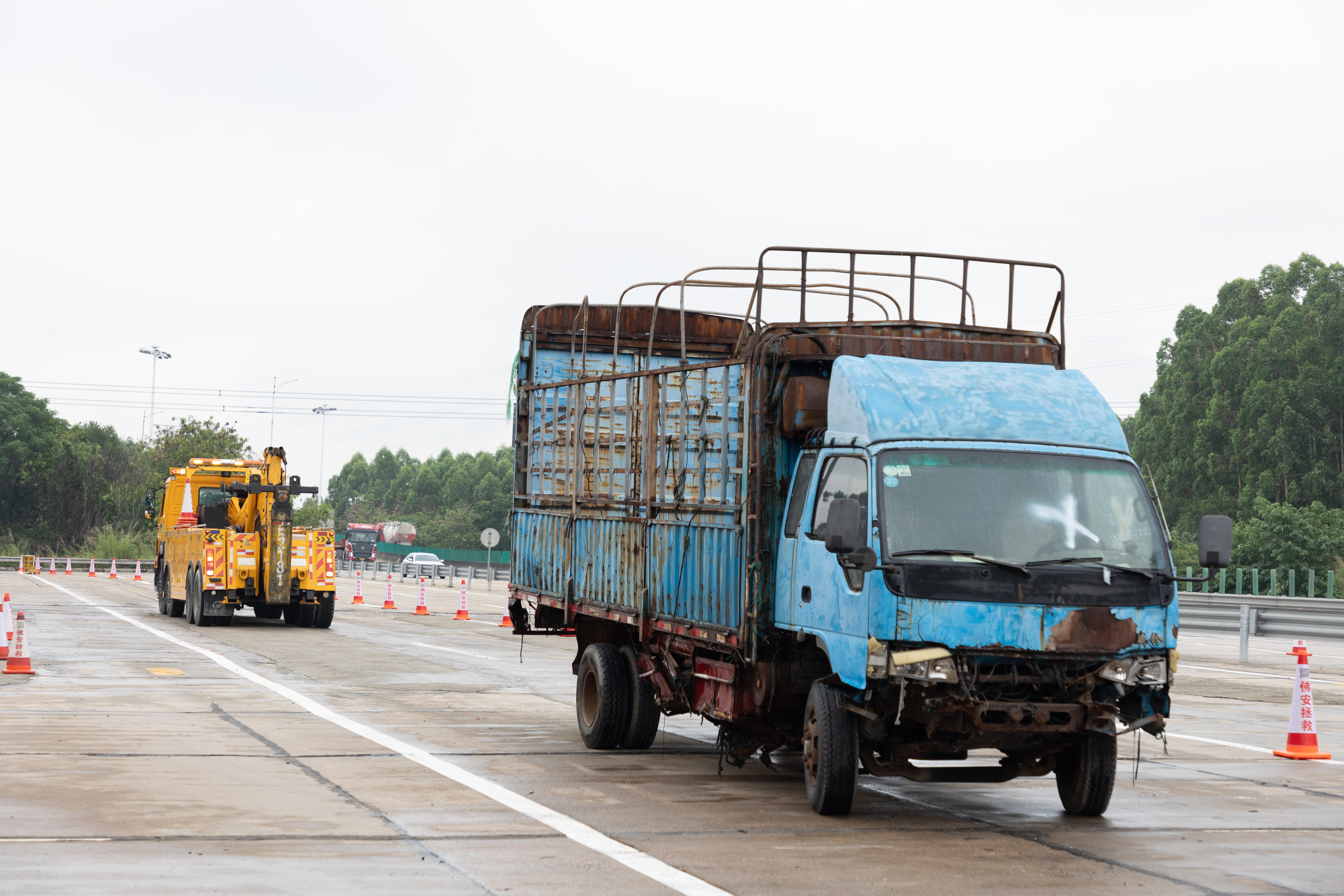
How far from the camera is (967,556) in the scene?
29.4 ft

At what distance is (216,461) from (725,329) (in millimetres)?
23085

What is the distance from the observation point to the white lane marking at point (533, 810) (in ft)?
24.9

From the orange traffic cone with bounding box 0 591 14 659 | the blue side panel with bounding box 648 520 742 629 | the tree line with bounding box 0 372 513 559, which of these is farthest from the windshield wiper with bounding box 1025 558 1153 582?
the tree line with bounding box 0 372 513 559

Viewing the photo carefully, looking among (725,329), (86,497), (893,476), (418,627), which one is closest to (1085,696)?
(893,476)

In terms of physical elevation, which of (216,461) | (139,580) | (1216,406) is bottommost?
(139,580)

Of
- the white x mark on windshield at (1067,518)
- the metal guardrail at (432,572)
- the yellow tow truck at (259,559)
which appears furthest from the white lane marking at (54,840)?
the metal guardrail at (432,572)

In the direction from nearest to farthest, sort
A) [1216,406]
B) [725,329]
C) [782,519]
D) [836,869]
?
[836,869] < [782,519] < [725,329] < [1216,406]

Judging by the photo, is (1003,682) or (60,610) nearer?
(1003,682)

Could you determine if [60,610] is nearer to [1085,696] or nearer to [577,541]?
[577,541]

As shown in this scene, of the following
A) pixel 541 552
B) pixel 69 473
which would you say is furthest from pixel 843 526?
pixel 69 473

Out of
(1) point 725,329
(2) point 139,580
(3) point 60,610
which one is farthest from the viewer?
(2) point 139,580

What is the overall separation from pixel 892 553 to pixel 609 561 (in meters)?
4.07

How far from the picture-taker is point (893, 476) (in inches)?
364

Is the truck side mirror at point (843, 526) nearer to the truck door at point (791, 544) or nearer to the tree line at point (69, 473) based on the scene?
the truck door at point (791, 544)
